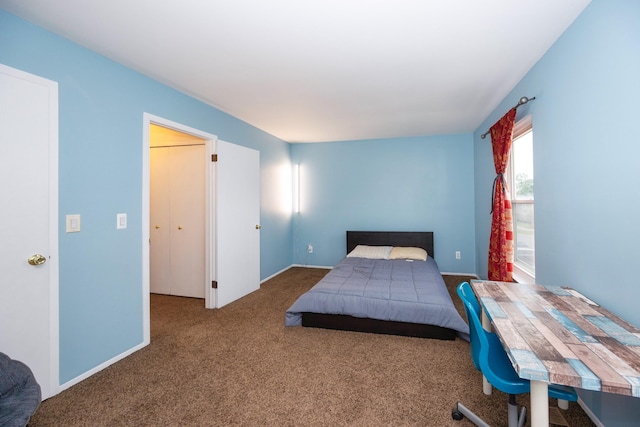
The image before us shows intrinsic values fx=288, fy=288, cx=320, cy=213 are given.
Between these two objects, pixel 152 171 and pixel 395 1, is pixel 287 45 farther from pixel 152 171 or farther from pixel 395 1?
pixel 152 171

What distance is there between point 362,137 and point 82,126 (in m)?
3.87

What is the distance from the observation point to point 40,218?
1.82 meters

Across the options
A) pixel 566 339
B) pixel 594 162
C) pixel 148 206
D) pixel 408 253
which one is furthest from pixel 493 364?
pixel 408 253

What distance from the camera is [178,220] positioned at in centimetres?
386

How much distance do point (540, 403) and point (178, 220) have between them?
3.94 meters

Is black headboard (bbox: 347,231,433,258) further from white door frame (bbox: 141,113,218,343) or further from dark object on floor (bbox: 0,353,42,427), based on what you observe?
dark object on floor (bbox: 0,353,42,427)

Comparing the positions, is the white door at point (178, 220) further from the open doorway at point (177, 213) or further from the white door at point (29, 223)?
the white door at point (29, 223)

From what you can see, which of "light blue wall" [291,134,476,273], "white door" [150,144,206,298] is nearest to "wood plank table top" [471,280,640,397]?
"light blue wall" [291,134,476,273]

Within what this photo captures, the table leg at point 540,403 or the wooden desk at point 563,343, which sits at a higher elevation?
the wooden desk at point 563,343

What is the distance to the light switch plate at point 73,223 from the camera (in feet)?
6.48

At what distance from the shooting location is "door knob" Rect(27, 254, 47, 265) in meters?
1.77

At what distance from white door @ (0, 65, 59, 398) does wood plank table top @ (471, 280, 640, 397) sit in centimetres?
258

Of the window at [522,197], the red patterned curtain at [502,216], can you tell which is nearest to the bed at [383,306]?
the red patterned curtain at [502,216]

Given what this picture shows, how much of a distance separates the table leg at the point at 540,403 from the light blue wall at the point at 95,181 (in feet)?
8.75
